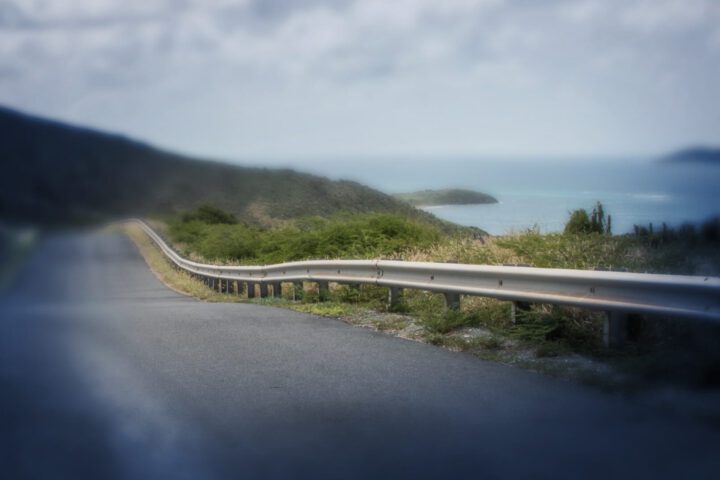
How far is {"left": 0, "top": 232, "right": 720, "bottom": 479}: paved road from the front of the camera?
17.5 feet

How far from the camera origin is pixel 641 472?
16.8ft

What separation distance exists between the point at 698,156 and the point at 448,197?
21098 millimetres

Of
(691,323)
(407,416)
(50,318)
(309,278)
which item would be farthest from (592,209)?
(407,416)

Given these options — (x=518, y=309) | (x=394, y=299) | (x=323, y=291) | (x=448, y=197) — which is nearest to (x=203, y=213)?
(x=518, y=309)

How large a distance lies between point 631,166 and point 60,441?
4135 mm

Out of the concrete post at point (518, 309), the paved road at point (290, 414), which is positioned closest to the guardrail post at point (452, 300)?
the concrete post at point (518, 309)

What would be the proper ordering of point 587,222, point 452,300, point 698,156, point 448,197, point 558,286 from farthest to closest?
point 448,197 < point 587,222 < point 452,300 < point 558,286 < point 698,156

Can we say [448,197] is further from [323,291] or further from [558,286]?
[558,286]

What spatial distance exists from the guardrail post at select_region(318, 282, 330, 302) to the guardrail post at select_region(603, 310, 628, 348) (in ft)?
26.5

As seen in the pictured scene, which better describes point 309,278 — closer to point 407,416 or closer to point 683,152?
point 407,416

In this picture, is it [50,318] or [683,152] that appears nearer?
[683,152]

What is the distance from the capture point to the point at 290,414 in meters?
6.69

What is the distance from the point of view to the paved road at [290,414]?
532cm

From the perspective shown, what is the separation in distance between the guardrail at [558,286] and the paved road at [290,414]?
1.14 meters
